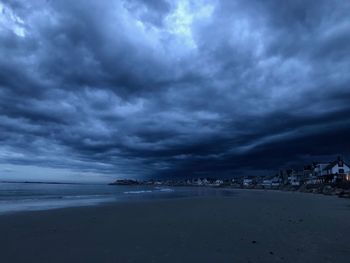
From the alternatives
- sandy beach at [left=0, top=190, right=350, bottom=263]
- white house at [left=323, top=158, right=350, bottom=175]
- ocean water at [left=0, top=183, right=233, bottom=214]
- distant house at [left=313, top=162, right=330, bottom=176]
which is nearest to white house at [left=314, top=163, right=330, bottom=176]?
distant house at [left=313, top=162, right=330, bottom=176]

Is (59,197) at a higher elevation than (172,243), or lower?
higher

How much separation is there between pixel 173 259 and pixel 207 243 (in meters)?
2.40

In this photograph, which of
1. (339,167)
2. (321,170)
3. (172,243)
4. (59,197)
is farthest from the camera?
(321,170)

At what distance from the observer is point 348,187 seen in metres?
68.4

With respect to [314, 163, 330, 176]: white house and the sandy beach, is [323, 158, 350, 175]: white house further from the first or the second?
the sandy beach

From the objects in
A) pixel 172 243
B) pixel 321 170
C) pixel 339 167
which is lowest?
pixel 172 243

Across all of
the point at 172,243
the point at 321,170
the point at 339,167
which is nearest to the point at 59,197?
the point at 172,243

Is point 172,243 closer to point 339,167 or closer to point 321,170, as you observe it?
point 339,167

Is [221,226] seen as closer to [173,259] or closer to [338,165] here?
[173,259]

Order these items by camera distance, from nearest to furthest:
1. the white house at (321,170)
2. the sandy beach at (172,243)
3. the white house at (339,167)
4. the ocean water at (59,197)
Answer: the sandy beach at (172,243)
the ocean water at (59,197)
the white house at (339,167)
the white house at (321,170)

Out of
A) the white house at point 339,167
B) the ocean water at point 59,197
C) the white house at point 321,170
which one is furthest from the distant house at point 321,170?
the ocean water at point 59,197

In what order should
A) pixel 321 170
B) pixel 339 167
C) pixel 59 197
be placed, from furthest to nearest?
pixel 321 170, pixel 339 167, pixel 59 197

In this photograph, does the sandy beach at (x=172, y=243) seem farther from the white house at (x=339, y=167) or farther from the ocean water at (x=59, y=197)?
the white house at (x=339, y=167)

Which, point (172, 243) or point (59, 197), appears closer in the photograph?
point (172, 243)
